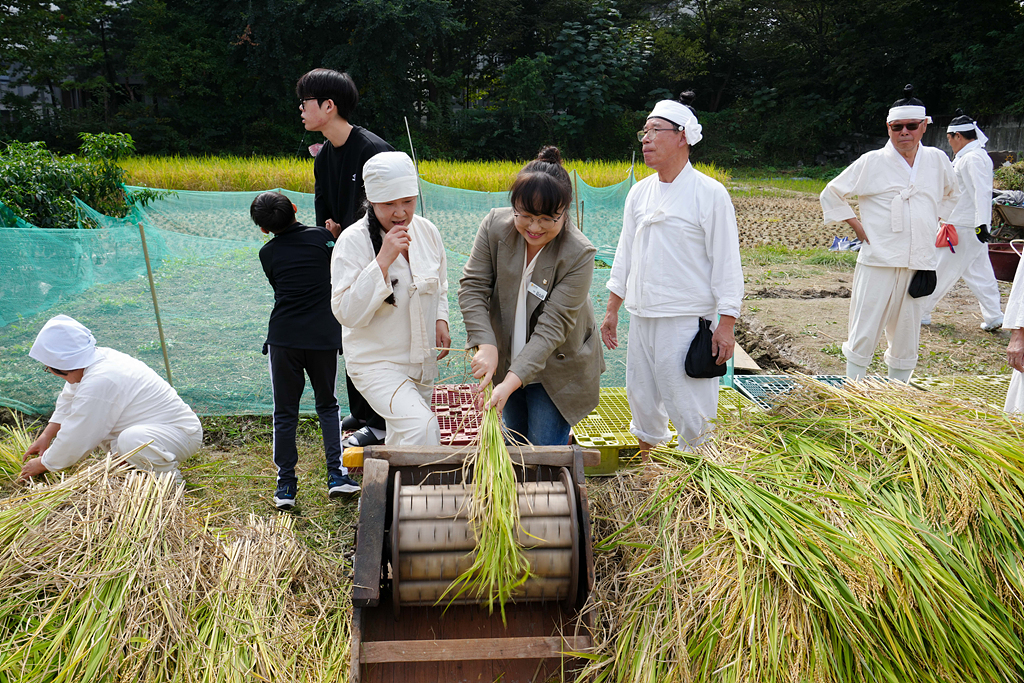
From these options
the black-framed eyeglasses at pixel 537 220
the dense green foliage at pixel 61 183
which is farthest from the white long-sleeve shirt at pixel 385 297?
the dense green foliage at pixel 61 183

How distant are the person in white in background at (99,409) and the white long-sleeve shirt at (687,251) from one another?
2400 millimetres

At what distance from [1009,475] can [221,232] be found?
7957mm

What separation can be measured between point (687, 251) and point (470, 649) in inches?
77.7

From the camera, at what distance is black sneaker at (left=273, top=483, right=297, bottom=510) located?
3.60 metres

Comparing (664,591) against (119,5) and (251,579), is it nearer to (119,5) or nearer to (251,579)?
(251,579)

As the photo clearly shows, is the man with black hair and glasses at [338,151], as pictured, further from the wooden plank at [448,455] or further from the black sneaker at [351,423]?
the wooden plank at [448,455]

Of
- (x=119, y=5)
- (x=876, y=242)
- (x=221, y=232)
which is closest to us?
(x=876, y=242)

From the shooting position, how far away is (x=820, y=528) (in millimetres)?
2031

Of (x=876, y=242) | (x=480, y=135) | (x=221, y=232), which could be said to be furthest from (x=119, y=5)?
(x=876, y=242)

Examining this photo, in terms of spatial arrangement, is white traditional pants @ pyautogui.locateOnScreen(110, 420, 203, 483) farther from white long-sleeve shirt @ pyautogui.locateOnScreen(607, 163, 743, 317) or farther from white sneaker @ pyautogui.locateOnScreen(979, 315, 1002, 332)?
white sneaker @ pyautogui.locateOnScreen(979, 315, 1002, 332)

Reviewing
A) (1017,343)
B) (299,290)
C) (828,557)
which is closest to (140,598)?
(299,290)

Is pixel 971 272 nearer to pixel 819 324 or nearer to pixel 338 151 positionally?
pixel 819 324

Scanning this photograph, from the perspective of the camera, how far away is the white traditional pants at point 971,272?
21.1 feet

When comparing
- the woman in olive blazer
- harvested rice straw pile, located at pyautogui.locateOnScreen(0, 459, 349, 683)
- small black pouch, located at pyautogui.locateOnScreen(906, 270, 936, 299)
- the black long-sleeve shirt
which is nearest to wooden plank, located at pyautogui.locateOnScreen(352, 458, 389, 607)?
harvested rice straw pile, located at pyautogui.locateOnScreen(0, 459, 349, 683)
